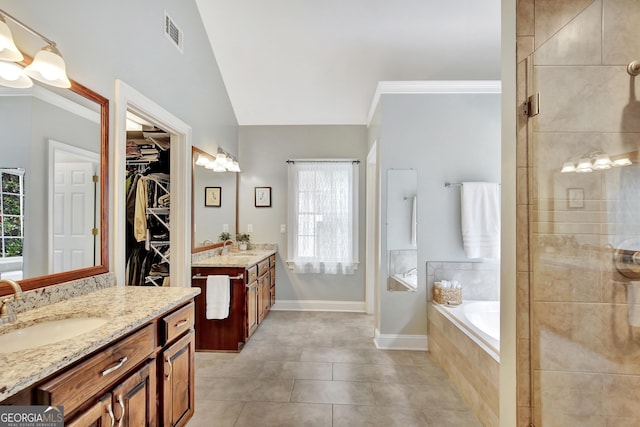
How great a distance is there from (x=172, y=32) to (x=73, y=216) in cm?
177

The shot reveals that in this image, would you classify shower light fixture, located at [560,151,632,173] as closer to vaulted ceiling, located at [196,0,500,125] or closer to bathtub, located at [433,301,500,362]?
bathtub, located at [433,301,500,362]

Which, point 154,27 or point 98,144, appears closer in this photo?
point 98,144

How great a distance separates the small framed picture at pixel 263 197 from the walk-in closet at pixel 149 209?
1.24 metres

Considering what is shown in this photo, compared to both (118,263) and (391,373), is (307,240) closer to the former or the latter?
(391,373)

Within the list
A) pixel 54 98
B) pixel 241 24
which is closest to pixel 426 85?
pixel 241 24

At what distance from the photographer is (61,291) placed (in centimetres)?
146

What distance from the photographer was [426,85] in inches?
118

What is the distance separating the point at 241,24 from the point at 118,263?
98.8 inches

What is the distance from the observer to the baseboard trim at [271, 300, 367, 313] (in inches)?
166

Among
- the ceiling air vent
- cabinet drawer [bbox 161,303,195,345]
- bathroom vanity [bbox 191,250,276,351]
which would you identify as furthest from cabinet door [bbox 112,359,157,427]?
the ceiling air vent

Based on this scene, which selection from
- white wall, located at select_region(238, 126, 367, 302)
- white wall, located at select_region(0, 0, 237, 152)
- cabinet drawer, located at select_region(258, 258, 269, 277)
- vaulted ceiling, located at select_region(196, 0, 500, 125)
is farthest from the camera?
white wall, located at select_region(238, 126, 367, 302)

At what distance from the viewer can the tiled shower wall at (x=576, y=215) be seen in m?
1.24

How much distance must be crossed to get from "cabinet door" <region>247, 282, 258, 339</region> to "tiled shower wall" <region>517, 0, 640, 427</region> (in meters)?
2.35

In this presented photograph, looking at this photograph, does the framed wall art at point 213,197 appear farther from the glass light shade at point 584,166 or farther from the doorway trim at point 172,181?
the glass light shade at point 584,166
